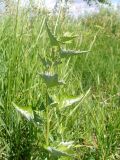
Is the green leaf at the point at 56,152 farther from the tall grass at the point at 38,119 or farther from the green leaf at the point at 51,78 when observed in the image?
the green leaf at the point at 51,78

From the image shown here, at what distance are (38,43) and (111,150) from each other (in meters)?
0.76

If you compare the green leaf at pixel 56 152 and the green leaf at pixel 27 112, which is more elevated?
the green leaf at pixel 27 112

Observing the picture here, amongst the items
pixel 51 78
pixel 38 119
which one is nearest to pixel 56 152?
pixel 38 119

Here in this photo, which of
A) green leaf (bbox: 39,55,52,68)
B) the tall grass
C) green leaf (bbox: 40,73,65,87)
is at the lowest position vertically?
the tall grass

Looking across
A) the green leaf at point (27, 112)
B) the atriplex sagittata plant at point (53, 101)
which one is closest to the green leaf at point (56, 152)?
the atriplex sagittata plant at point (53, 101)

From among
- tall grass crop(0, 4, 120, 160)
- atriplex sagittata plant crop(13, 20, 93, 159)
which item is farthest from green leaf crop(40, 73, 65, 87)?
tall grass crop(0, 4, 120, 160)

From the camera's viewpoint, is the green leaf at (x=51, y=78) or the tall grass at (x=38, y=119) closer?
the green leaf at (x=51, y=78)

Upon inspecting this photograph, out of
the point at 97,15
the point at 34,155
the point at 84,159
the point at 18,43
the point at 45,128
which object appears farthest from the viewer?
the point at 97,15

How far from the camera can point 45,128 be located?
1.59 meters

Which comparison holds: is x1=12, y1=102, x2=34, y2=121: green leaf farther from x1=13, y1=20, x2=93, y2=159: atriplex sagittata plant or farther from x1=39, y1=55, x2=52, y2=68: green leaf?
x1=39, y1=55, x2=52, y2=68: green leaf

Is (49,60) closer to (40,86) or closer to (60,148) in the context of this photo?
(60,148)

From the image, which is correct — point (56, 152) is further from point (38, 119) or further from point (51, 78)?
point (51, 78)

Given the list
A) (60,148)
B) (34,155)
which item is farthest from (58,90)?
(60,148)

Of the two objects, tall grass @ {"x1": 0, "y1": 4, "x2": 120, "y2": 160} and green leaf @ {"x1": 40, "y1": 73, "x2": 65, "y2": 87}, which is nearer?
green leaf @ {"x1": 40, "y1": 73, "x2": 65, "y2": 87}
